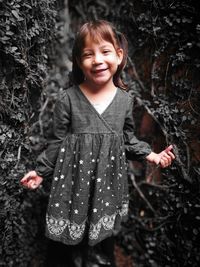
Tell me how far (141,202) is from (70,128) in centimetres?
94

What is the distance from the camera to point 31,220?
6.65 ft

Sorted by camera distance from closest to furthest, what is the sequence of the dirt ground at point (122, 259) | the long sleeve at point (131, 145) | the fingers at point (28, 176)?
the fingers at point (28, 176), the long sleeve at point (131, 145), the dirt ground at point (122, 259)

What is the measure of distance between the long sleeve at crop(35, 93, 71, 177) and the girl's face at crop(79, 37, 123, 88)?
0.19m

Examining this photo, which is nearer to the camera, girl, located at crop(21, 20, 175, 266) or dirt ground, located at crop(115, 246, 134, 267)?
girl, located at crop(21, 20, 175, 266)

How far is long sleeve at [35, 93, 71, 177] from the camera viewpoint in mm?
1615

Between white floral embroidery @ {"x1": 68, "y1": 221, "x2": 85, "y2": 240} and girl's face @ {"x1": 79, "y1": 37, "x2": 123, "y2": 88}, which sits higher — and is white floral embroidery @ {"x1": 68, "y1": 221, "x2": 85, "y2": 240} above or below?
below

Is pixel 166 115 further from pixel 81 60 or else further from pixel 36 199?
pixel 36 199

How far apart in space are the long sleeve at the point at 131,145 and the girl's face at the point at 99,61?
246 millimetres

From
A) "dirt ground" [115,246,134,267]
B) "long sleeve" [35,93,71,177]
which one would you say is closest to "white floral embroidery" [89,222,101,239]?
"long sleeve" [35,93,71,177]

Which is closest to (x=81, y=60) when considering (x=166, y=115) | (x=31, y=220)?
(x=166, y=115)

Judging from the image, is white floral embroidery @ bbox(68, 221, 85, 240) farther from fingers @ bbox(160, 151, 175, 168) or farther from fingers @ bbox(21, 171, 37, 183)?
fingers @ bbox(160, 151, 175, 168)

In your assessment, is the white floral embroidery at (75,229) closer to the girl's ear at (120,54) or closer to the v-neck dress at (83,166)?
the v-neck dress at (83,166)

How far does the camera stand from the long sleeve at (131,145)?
67.6 inches

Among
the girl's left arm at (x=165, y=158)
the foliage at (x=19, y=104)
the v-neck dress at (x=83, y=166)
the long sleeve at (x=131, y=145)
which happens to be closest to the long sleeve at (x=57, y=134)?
the v-neck dress at (x=83, y=166)
